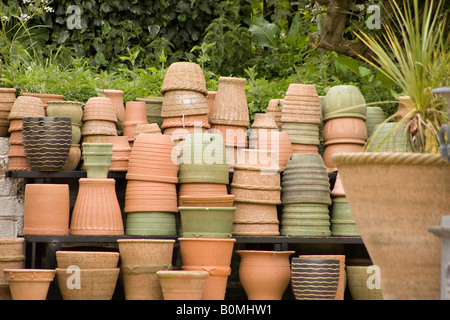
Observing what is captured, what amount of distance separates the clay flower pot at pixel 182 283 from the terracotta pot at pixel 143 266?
0.24m

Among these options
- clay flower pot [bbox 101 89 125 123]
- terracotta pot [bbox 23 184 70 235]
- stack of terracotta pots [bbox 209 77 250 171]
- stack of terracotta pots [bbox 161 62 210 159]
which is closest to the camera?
terracotta pot [bbox 23 184 70 235]

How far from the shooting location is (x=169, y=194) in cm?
425

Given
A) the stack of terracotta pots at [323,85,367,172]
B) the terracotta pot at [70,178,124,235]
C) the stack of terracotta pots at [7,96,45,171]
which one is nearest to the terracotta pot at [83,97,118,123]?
the stack of terracotta pots at [7,96,45,171]

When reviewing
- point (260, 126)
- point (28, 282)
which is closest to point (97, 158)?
point (28, 282)

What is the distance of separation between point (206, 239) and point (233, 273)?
89 centimetres

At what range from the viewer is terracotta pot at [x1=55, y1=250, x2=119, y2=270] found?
3.88m

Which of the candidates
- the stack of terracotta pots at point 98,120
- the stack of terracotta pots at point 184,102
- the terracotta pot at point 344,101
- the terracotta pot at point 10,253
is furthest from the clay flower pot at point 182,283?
the terracotta pot at point 344,101

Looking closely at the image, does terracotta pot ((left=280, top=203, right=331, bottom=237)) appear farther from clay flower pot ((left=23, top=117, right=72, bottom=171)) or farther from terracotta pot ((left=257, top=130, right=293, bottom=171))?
clay flower pot ((left=23, top=117, right=72, bottom=171))

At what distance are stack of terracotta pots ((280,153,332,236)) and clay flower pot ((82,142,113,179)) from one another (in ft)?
3.59

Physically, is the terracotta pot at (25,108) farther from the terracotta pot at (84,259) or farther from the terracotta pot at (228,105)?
the terracotta pot at (228,105)

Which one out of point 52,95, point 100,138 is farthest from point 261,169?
point 52,95

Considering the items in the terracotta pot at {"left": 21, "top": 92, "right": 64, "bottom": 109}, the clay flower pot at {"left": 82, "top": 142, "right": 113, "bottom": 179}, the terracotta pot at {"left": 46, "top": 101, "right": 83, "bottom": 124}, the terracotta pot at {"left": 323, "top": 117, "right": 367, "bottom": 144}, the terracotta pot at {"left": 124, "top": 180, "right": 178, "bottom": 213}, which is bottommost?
the terracotta pot at {"left": 124, "top": 180, "right": 178, "bottom": 213}

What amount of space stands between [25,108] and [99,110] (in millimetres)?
446
